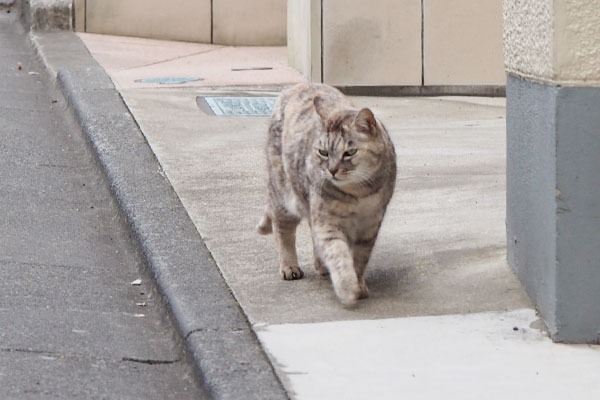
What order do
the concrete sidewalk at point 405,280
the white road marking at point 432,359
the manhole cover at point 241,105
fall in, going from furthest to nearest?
the manhole cover at point 241,105 < the concrete sidewalk at point 405,280 < the white road marking at point 432,359

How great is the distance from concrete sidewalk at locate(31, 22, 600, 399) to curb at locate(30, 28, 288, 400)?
46 millimetres

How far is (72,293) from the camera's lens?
213 inches

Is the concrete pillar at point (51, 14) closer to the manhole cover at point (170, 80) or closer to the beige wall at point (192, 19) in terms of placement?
the beige wall at point (192, 19)

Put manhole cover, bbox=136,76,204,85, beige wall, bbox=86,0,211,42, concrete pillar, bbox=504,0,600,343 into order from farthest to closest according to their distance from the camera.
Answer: beige wall, bbox=86,0,211,42
manhole cover, bbox=136,76,204,85
concrete pillar, bbox=504,0,600,343

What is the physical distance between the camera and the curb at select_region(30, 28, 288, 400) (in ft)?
13.7

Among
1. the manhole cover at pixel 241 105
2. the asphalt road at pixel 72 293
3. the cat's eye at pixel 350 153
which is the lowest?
the asphalt road at pixel 72 293

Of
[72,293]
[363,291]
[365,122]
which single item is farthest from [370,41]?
[363,291]

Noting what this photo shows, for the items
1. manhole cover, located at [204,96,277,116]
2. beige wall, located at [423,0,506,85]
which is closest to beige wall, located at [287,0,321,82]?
manhole cover, located at [204,96,277,116]

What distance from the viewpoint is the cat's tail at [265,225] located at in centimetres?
582

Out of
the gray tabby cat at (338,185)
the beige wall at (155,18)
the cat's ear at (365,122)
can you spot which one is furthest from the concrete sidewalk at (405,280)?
the beige wall at (155,18)

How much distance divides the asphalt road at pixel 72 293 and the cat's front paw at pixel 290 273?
0.58 meters

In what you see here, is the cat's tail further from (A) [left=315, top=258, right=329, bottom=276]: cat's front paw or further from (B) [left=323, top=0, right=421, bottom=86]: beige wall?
(B) [left=323, top=0, right=421, bottom=86]: beige wall

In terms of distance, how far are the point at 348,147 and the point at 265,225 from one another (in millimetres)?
981

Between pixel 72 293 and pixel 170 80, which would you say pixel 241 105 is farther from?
pixel 72 293
